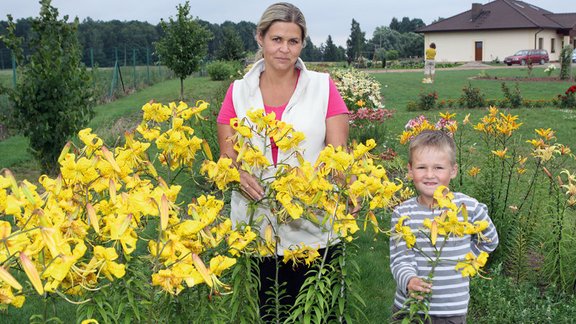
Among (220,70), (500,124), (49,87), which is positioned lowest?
(500,124)

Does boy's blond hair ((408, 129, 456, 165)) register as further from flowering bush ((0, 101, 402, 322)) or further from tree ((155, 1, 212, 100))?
tree ((155, 1, 212, 100))

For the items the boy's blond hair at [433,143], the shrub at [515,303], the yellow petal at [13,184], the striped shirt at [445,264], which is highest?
the yellow petal at [13,184]

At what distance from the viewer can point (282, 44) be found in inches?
114

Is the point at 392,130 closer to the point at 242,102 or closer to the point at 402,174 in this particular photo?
the point at 402,174

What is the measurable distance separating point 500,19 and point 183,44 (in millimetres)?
39987

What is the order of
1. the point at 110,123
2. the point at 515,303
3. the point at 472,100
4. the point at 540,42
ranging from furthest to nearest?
the point at 540,42 → the point at 472,100 → the point at 110,123 → the point at 515,303

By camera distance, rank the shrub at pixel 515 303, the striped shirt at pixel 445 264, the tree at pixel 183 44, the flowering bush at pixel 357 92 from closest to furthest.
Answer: the striped shirt at pixel 445 264
the shrub at pixel 515 303
the flowering bush at pixel 357 92
the tree at pixel 183 44

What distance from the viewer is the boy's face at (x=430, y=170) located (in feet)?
8.96

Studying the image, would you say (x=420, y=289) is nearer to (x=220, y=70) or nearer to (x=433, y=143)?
(x=433, y=143)

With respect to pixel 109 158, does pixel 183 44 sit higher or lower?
higher

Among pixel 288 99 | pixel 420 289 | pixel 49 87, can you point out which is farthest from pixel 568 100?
pixel 420 289

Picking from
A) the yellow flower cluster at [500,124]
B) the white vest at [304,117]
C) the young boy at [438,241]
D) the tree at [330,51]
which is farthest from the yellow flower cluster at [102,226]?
the tree at [330,51]

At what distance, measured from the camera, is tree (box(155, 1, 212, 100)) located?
2227 cm

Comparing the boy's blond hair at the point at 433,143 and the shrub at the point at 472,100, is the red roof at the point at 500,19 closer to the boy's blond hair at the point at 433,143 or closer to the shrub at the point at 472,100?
the shrub at the point at 472,100
